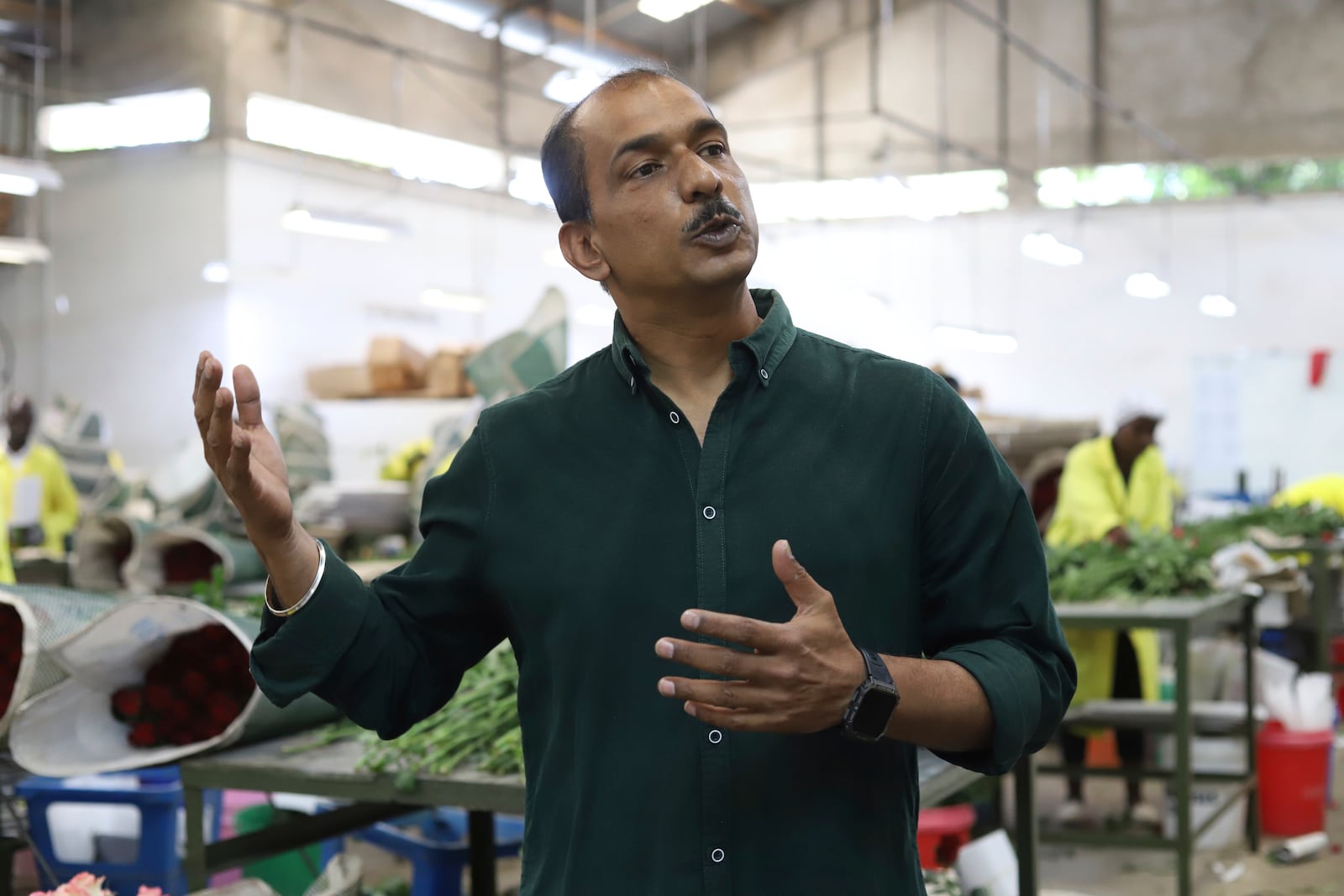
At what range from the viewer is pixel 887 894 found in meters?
1.36

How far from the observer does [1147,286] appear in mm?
13430

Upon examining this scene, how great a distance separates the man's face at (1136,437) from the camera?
5504mm

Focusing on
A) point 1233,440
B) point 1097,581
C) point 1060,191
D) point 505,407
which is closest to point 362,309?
point 1060,191

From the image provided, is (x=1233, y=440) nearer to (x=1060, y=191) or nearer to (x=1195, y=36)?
(x=1060, y=191)

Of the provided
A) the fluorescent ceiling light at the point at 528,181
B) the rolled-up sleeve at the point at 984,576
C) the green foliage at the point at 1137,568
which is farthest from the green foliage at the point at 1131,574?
the fluorescent ceiling light at the point at 528,181

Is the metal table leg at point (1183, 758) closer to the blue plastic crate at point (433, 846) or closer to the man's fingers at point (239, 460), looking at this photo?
the blue plastic crate at point (433, 846)

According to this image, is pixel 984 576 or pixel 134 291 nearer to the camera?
pixel 984 576

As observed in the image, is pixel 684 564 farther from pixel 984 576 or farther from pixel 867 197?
pixel 867 197

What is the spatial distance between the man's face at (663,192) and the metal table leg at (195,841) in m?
1.73

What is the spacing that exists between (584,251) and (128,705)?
1.74 metres

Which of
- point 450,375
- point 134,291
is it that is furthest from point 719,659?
point 134,291

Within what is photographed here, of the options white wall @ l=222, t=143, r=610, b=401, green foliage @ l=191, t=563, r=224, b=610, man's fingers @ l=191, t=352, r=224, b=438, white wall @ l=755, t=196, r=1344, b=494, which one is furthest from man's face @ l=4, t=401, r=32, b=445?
white wall @ l=755, t=196, r=1344, b=494

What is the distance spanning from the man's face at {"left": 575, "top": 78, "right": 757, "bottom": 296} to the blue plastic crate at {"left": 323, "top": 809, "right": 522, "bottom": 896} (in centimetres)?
240

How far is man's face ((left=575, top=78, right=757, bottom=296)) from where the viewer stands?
1.44 metres
